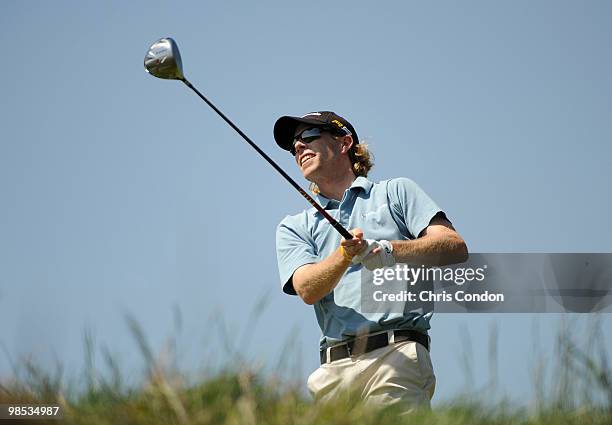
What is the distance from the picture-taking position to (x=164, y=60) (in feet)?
19.5

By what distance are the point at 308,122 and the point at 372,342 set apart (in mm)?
1801

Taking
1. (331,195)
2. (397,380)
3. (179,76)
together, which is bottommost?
(397,380)

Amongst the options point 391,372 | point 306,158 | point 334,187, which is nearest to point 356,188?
point 334,187

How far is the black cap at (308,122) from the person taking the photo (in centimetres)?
635

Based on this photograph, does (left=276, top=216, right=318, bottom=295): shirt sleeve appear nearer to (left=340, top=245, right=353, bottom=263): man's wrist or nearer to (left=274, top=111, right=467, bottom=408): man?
(left=274, top=111, right=467, bottom=408): man

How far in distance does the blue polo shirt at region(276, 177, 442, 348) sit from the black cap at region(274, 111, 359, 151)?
1.81 ft

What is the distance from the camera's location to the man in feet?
16.9

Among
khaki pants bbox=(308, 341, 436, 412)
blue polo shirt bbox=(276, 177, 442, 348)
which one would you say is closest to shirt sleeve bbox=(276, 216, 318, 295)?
blue polo shirt bbox=(276, 177, 442, 348)

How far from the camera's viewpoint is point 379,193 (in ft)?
19.2

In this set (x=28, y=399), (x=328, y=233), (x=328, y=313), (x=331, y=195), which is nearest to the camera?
(x=28, y=399)

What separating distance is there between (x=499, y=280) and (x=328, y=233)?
122cm

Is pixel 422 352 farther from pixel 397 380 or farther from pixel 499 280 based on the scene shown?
pixel 499 280

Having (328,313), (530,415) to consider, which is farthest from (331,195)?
(530,415)

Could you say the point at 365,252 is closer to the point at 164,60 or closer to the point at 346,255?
the point at 346,255
